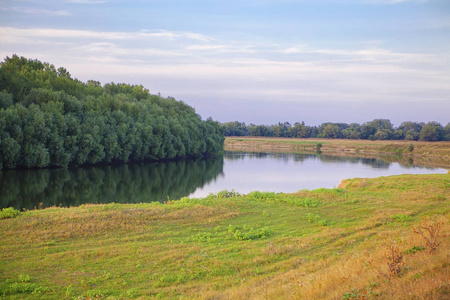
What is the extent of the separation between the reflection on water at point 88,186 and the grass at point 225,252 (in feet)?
42.3

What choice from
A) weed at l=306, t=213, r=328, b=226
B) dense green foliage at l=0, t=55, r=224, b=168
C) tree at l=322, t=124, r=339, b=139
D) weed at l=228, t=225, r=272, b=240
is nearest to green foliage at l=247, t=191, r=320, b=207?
weed at l=306, t=213, r=328, b=226

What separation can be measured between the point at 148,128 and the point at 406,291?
67253 millimetres

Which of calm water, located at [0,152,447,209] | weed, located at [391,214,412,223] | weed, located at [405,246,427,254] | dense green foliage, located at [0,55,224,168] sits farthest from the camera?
dense green foliage, located at [0,55,224,168]

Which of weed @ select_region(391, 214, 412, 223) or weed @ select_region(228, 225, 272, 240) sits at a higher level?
weed @ select_region(391, 214, 412, 223)

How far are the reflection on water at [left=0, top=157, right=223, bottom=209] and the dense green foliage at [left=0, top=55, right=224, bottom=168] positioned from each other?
3445mm

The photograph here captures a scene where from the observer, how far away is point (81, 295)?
957 centimetres

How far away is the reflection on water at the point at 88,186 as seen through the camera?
3061 centimetres

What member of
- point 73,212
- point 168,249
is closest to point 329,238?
point 168,249

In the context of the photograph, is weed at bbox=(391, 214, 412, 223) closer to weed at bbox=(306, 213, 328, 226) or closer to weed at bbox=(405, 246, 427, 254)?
weed at bbox=(306, 213, 328, 226)

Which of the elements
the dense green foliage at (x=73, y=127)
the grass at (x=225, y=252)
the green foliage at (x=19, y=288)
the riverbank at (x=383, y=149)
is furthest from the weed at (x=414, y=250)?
the riverbank at (x=383, y=149)

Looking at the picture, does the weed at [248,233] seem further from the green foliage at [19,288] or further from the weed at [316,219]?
the green foliage at [19,288]

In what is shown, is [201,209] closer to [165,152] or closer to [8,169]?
[8,169]

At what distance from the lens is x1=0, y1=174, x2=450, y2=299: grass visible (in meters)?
8.55

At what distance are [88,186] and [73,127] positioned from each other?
19.8m
